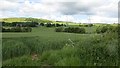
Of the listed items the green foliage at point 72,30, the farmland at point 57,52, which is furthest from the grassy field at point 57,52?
the green foliage at point 72,30

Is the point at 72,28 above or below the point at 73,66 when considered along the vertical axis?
above

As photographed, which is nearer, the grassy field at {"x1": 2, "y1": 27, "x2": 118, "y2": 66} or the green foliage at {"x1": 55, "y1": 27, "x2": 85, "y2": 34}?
the grassy field at {"x1": 2, "y1": 27, "x2": 118, "y2": 66}

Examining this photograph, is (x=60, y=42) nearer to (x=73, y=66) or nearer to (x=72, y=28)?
(x=73, y=66)

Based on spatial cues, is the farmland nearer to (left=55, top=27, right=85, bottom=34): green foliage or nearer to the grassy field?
the grassy field

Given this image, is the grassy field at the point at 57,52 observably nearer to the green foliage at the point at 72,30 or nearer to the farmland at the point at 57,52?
the farmland at the point at 57,52

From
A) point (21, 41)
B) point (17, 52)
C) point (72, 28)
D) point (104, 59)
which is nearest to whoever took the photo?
point (104, 59)

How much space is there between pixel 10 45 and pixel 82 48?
300 centimetres

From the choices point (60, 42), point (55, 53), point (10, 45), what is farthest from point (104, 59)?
point (10, 45)

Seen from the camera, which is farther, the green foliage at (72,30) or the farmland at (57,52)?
the green foliage at (72,30)

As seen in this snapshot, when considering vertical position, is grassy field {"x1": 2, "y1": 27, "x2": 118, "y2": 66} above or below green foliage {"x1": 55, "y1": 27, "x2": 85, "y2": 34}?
below

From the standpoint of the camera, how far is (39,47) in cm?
1038

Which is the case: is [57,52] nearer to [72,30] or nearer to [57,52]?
[57,52]

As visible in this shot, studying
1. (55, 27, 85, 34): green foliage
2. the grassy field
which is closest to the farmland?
the grassy field

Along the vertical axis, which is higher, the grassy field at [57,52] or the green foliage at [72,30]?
the green foliage at [72,30]
